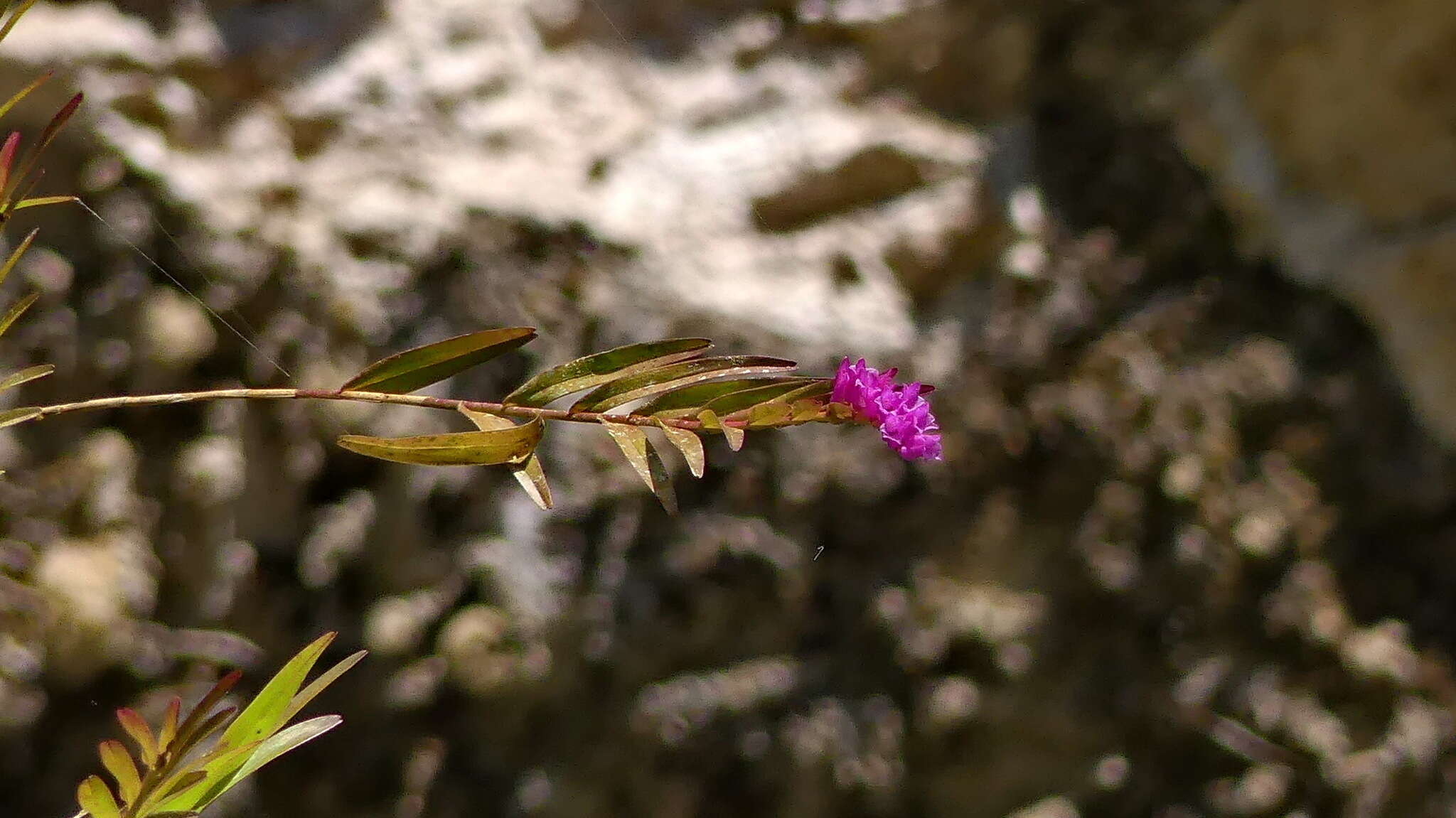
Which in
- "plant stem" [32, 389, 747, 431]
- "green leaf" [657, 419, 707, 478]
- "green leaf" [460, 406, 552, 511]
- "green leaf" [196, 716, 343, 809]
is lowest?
"green leaf" [196, 716, 343, 809]

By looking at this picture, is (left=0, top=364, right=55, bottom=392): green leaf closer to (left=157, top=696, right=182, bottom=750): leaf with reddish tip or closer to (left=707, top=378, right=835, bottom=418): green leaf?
(left=157, top=696, right=182, bottom=750): leaf with reddish tip

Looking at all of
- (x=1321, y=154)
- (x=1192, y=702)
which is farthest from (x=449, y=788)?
(x=1321, y=154)

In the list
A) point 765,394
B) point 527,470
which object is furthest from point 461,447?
point 765,394

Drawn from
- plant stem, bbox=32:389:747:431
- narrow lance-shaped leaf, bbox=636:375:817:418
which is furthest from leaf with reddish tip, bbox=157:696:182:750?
narrow lance-shaped leaf, bbox=636:375:817:418

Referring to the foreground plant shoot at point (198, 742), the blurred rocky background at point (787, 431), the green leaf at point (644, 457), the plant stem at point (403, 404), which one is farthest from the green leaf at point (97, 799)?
the blurred rocky background at point (787, 431)

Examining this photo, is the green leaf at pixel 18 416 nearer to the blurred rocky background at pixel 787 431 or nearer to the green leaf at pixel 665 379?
the green leaf at pixel 665 379
